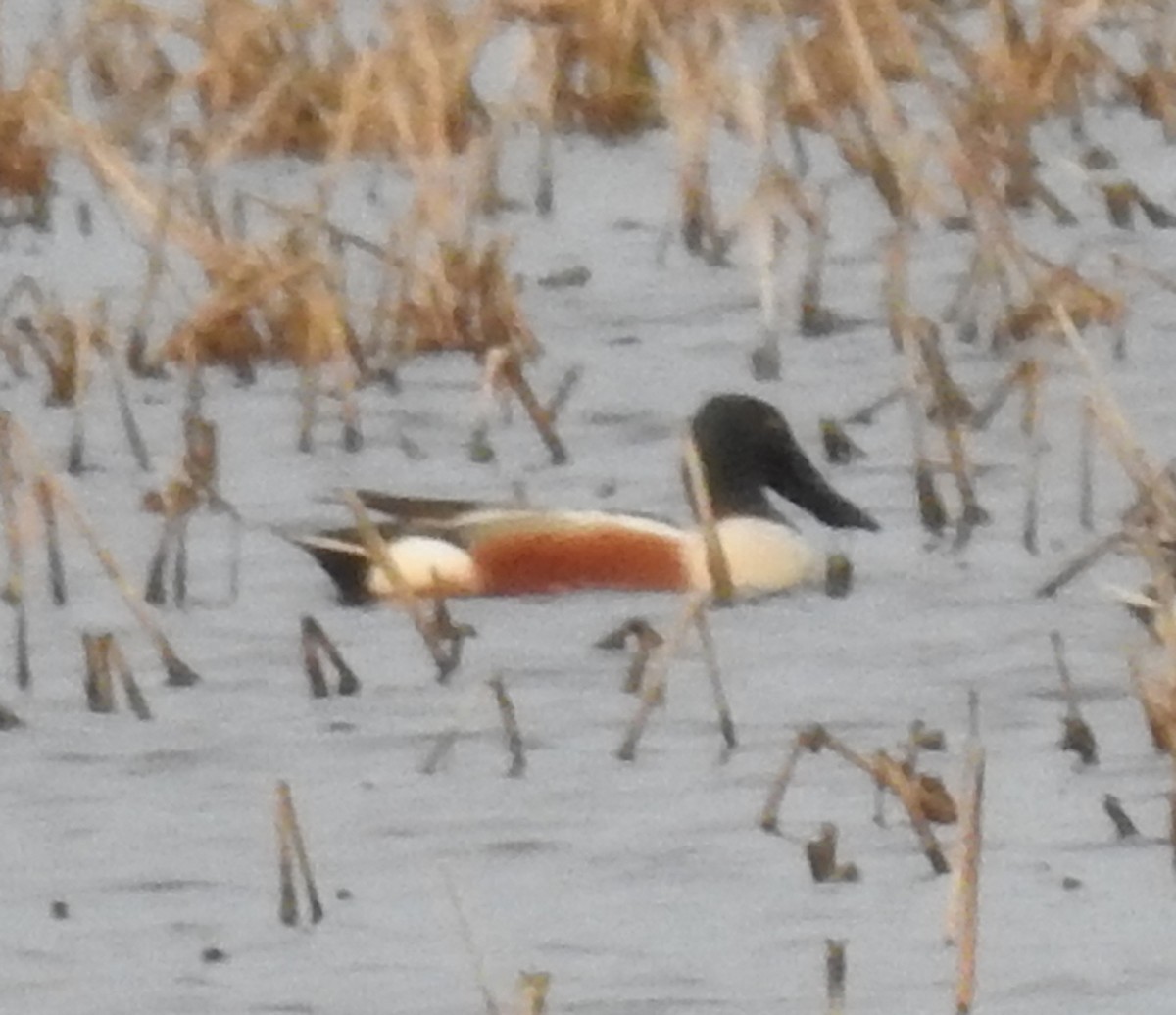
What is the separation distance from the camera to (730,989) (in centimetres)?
468

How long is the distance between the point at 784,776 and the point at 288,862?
0.67 m

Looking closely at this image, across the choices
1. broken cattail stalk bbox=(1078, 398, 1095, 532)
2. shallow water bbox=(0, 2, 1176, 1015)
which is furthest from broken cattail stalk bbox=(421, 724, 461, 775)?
broken cattail stalk bbox=(1078, 398, 1095, 532)

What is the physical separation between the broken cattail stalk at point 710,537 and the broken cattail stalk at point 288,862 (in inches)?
58.1

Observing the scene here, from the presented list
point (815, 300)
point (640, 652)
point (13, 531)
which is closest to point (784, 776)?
point (640, 652)

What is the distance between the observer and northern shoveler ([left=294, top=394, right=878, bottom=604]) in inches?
268

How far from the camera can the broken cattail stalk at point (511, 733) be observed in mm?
5648

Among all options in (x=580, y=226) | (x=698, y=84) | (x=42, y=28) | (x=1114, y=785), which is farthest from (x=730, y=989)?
(x=42, y=28)

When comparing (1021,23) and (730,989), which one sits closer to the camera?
(730,989)

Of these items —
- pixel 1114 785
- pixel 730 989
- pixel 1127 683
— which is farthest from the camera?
pixel 1127 683

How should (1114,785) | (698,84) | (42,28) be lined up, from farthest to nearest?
(42,28) < (698,84) < (1114,785)

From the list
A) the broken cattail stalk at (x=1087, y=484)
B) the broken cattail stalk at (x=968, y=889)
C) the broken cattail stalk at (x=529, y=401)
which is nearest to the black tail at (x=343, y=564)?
the broken cattail stalk at (x=529, y=401)

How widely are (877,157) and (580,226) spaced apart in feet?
2.62

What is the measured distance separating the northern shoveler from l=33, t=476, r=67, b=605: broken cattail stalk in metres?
0.35

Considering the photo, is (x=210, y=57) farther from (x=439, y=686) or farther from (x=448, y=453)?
(x=439, y=686)
